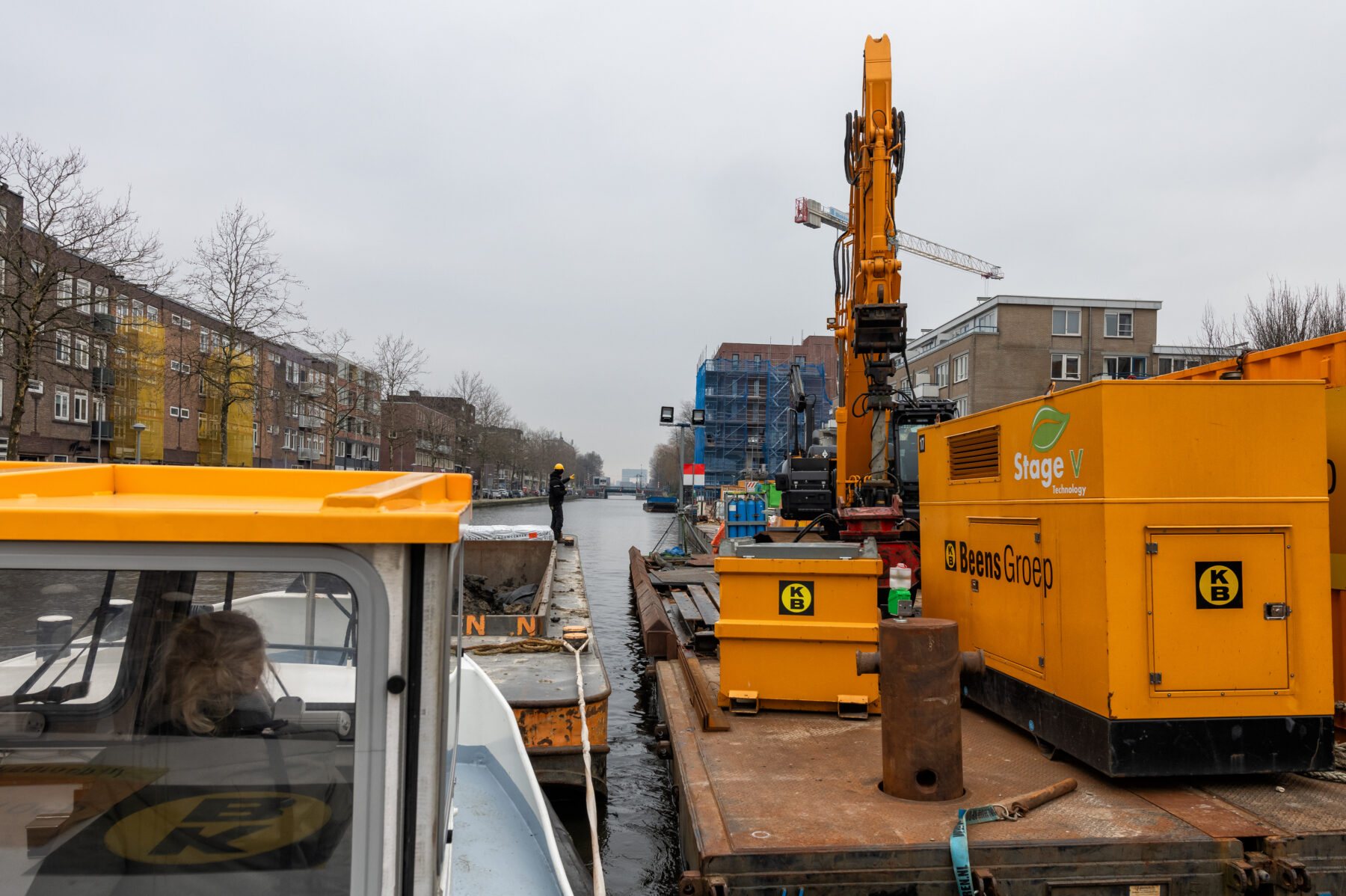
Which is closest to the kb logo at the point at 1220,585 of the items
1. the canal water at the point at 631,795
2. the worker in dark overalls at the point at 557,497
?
the canal water at the point at 631,795

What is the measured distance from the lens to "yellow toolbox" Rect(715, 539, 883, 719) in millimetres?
5809

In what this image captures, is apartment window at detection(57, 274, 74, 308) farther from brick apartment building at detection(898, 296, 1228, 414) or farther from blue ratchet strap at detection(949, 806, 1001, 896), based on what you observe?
brick apartment building at detection(898, 296, 1228, 414)

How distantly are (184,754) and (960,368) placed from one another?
1984 inches

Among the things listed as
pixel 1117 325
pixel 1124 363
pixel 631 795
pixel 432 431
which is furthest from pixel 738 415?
pixel 631 795

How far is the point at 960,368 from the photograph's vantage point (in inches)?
1925

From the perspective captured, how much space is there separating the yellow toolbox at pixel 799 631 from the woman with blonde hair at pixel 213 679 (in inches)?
166

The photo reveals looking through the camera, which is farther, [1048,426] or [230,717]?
[1048,426]

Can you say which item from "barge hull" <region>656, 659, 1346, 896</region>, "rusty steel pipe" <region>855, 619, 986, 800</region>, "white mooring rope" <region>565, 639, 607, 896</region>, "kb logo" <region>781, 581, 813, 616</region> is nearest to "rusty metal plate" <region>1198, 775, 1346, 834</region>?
"barge hull" <region>656, 659, 1346, 896</region>

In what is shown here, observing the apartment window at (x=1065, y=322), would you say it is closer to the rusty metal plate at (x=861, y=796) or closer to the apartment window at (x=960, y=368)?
the apartment window at (x=960, y=368)

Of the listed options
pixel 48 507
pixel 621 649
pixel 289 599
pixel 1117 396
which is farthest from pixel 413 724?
pixel 621 649

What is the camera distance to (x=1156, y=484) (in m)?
4.15

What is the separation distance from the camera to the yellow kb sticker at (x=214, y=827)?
1.78 metres

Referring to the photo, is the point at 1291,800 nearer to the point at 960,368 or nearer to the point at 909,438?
the point at 909,438

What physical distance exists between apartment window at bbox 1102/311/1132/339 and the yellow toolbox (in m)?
46.7
